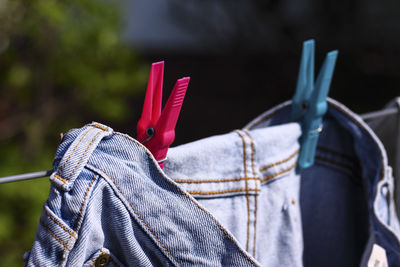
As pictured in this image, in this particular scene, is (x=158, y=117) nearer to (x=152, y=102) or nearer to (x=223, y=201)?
(x=152, y=102)

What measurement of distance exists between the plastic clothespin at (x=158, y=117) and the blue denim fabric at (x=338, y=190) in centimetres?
23

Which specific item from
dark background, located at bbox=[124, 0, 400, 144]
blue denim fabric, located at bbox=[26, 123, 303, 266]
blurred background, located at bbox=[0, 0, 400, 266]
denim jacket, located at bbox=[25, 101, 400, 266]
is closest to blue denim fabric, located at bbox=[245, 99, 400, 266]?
denim jacket, located at bbox=[25, 101, 400, 266]

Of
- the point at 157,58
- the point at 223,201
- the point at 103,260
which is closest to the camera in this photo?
the point at 103,260

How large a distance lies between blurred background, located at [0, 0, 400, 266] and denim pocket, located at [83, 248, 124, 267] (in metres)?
1.16

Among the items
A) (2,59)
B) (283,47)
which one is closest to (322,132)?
(2,59)

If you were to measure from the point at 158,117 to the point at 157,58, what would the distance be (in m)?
4.25

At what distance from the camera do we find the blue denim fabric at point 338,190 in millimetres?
632

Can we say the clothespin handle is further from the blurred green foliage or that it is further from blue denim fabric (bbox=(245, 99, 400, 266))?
the blurred green foliage

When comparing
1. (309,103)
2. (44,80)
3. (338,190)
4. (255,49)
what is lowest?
(255,49)

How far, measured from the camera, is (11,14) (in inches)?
61.9

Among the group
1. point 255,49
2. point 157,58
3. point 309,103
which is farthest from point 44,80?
point 255,49

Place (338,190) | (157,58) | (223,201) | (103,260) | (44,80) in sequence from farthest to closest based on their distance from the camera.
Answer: (157,58) < (44,80) < (338,190) < (223,201) < (103,260)

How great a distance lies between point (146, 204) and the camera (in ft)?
1.40

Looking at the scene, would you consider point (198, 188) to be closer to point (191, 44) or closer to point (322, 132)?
point (322, 132)
